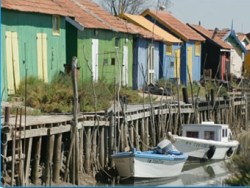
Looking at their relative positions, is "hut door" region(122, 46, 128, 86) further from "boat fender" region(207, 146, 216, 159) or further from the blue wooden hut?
"boat fender" region(207, 146, 216, 159)

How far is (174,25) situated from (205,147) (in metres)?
19.6

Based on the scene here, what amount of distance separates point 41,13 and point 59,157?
8.08 metres

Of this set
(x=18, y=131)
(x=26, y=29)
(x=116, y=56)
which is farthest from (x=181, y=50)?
(x=18, y=131)

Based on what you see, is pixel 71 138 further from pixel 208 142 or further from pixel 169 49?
pixel 169 49

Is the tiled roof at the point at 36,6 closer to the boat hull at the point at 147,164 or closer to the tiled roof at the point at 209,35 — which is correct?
the boat hull at the point at 147,164

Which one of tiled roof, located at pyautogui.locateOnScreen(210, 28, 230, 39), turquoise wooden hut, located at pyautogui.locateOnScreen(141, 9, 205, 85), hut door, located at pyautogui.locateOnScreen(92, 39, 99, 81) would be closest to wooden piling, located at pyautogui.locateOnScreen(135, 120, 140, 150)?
hut door, located at pyautogui.locateOnScreen(92, 39, 99, 81)

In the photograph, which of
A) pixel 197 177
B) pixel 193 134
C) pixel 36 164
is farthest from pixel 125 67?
pixel 36 164

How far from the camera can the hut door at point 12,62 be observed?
24766 mm

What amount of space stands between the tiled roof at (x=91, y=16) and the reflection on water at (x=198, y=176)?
746cm

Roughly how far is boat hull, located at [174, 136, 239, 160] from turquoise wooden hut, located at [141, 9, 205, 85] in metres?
14.4

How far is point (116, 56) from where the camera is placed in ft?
110

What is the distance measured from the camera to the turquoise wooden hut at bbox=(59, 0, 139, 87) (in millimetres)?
30750

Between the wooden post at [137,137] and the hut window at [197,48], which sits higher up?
the hut window at [197,48]

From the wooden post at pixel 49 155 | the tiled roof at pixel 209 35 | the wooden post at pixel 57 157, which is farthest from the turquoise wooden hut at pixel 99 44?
the tiled roof at pixel 209 35
